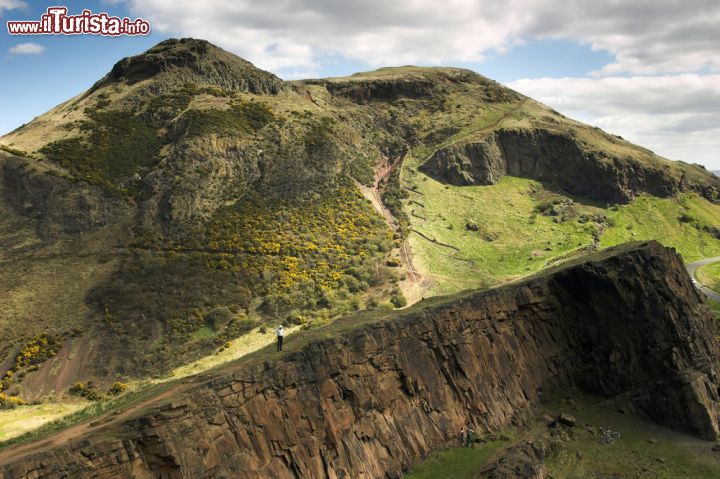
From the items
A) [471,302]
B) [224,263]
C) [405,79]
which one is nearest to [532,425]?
[471,302]

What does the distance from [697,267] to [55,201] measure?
85514 millimetres

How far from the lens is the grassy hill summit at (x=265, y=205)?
52594 mm

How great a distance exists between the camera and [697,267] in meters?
77.8

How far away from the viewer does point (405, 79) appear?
385ft

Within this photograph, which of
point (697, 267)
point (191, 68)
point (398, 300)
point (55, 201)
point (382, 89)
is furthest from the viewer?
point (382, 89)

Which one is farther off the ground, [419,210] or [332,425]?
[419,210]

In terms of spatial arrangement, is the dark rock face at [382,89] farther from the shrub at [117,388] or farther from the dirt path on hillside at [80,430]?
the dirt path on hillside at [80,430]

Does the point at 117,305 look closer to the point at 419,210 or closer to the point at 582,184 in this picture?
the point at 419,210

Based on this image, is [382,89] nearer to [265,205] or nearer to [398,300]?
[265,205]

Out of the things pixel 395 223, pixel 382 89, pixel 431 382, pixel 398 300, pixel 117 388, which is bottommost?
pixel 117 388

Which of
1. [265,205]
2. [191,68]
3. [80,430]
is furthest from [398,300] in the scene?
[191,68]

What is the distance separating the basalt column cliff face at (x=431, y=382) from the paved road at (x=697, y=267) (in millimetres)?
32181

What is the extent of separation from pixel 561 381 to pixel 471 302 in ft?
27.1

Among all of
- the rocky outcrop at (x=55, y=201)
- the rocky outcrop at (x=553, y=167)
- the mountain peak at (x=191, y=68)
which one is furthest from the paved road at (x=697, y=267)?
the mountain peak at (x=191, y=68)
